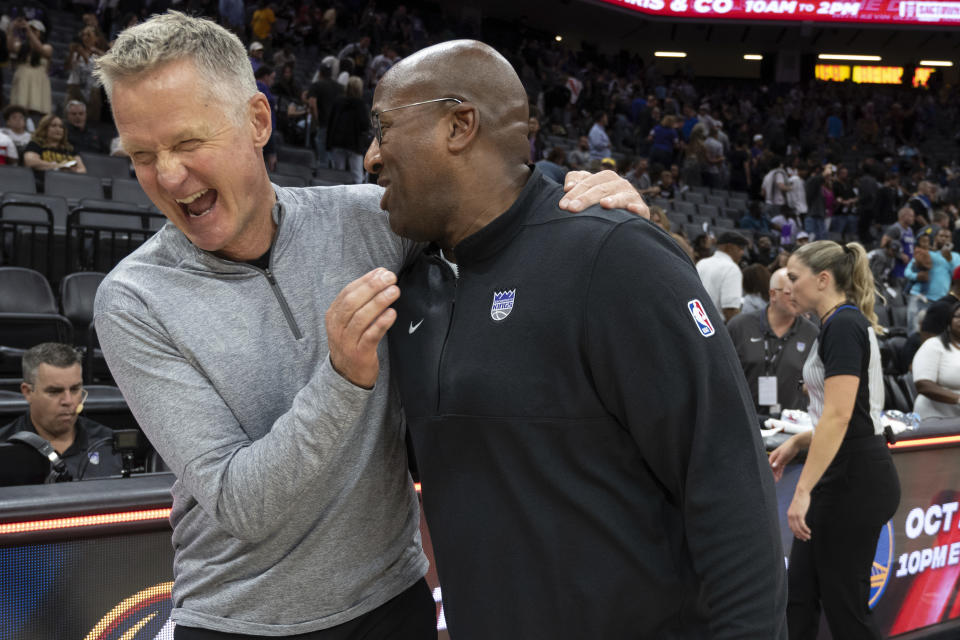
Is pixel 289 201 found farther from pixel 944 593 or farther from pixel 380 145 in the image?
pixel 944 593

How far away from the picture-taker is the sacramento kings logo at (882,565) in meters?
4.04

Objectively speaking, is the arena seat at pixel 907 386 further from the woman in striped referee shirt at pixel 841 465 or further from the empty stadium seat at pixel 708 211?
the empty stadium seat at pixel 708 211

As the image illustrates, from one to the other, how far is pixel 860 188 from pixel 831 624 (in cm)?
1446

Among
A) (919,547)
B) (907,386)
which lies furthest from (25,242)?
(907,386)

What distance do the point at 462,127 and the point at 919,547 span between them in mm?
3762

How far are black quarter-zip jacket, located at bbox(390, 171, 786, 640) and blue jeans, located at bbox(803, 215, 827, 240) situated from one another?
15.4 m

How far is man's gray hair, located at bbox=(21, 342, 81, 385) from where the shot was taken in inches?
157

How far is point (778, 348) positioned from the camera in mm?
5500

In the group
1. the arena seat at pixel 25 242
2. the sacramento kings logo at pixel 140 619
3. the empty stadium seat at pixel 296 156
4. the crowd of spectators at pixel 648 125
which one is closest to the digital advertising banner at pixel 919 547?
the crowd of spectators at pixel 648 125

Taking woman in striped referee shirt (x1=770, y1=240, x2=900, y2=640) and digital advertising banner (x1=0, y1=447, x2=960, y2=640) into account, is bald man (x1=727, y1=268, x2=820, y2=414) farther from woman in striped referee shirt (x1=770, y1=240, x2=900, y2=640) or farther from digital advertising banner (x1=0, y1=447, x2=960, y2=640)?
digital advertising banner (x1=0, y1=447, x2=960, y2=640)

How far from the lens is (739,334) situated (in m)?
5.55

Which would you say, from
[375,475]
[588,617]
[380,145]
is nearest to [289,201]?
[380,145]

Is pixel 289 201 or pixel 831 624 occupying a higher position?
pixel 289 201

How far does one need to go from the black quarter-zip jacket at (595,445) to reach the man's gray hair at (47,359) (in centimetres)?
308
